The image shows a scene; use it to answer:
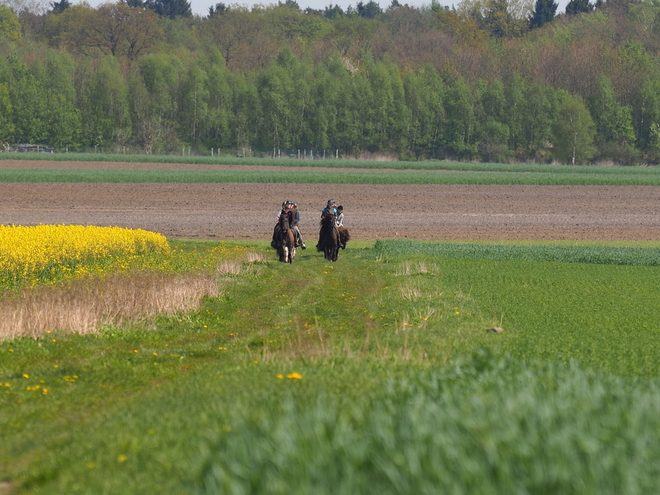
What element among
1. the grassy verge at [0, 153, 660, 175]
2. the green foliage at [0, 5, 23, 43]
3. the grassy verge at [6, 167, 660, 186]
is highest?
the green foliage at [0, 5, 23, 43]

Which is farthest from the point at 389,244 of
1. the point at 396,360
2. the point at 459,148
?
the point at 459,148

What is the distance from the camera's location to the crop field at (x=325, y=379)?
249 inches

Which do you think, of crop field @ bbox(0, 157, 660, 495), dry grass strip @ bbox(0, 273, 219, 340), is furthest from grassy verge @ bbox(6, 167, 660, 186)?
dry grass strip @ bbox(0, 273, 219, 340)

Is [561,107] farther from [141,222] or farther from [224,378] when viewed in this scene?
[224,378]

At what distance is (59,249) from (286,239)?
7.18 metres

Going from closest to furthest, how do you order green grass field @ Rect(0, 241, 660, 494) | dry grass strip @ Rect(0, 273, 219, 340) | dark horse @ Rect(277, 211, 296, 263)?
green grass field @ Rect(0, 241, 660, 494), dry grass strip @ Rect(0, 273, 219, 340), dark horse @ Rect(277, 211, 296, 263)

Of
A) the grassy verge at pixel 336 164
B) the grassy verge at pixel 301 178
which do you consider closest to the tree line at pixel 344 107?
the grassy verge at pixel 336 164

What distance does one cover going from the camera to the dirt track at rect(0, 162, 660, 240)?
4550 centimetres

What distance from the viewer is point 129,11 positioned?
144 metres

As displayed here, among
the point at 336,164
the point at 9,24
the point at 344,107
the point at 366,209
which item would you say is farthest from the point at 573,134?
the point at 9,24

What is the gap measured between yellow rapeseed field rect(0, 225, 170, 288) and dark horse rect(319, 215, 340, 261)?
563 centimetres

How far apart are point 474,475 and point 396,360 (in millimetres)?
6231

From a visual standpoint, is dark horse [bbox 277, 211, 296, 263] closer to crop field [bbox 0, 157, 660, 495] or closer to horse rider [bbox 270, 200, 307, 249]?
horse rider [bbox 270, 200, 307, 249]

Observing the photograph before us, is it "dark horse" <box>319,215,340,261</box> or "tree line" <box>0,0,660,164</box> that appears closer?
"dark horse" <box>319,215,340,261</box>
